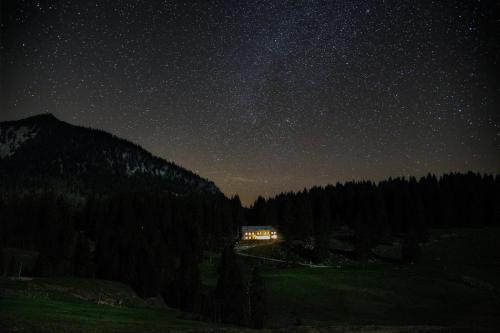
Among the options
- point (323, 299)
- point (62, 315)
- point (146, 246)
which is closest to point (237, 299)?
point (323, 299)

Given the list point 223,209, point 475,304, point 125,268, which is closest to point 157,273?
point 125,268

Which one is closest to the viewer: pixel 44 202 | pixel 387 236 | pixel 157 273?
pixel 157 273

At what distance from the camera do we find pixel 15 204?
16838cm

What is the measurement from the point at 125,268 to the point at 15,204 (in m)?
88.6

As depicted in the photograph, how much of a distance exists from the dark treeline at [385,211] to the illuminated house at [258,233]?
5430mm

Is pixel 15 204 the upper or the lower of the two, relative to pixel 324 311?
upper

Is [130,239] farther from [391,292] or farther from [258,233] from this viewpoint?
[391,292]

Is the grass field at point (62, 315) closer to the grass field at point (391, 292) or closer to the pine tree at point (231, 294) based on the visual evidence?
the pine tree at point (231, 294)

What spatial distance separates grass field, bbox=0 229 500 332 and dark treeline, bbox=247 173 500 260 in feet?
55.5

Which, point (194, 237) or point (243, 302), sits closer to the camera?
point (243, 302)

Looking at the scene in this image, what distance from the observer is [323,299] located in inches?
3172

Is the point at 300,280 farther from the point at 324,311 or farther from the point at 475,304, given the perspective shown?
the point at 475,304

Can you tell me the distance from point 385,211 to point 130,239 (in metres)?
88.6

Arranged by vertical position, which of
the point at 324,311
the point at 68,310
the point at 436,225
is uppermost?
the point at 436,225
